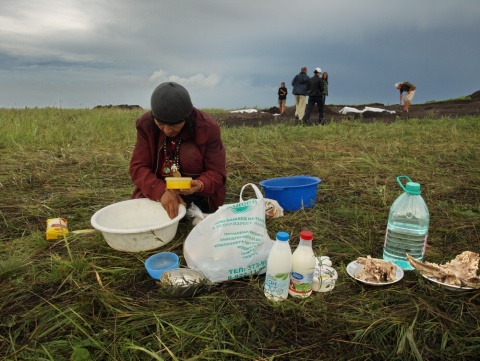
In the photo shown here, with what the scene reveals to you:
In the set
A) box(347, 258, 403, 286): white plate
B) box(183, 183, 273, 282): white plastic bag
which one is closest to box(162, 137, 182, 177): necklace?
box(183, 183, 273, 282): white plastic bag

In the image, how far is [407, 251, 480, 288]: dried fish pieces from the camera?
5.02 ft

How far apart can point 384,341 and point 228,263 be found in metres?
0.74

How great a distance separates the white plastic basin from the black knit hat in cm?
57

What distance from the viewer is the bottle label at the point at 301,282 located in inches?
58.6

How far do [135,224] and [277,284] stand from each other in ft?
3.87

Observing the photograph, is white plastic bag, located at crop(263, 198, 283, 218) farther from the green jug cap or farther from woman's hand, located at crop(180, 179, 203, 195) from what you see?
the green jug cap

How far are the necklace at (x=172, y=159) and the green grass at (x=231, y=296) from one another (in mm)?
388

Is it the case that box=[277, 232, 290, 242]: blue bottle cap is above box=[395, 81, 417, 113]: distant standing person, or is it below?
below

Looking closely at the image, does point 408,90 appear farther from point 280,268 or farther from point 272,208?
point 280,268

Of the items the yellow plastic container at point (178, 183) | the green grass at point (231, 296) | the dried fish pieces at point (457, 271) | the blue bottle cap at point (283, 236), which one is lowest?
the green grass at point (231, 296)

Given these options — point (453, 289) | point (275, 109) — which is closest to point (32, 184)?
point (453, 289)

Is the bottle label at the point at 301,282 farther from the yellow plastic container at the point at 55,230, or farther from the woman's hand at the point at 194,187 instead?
the yellow plastic container at the point at 55,230

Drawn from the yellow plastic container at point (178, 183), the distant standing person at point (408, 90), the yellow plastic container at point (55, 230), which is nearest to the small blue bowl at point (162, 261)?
the yellow plastic container at point (178, 183)

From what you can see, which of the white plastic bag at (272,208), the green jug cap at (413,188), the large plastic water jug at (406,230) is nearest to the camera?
the green jug cap at (413,188)
